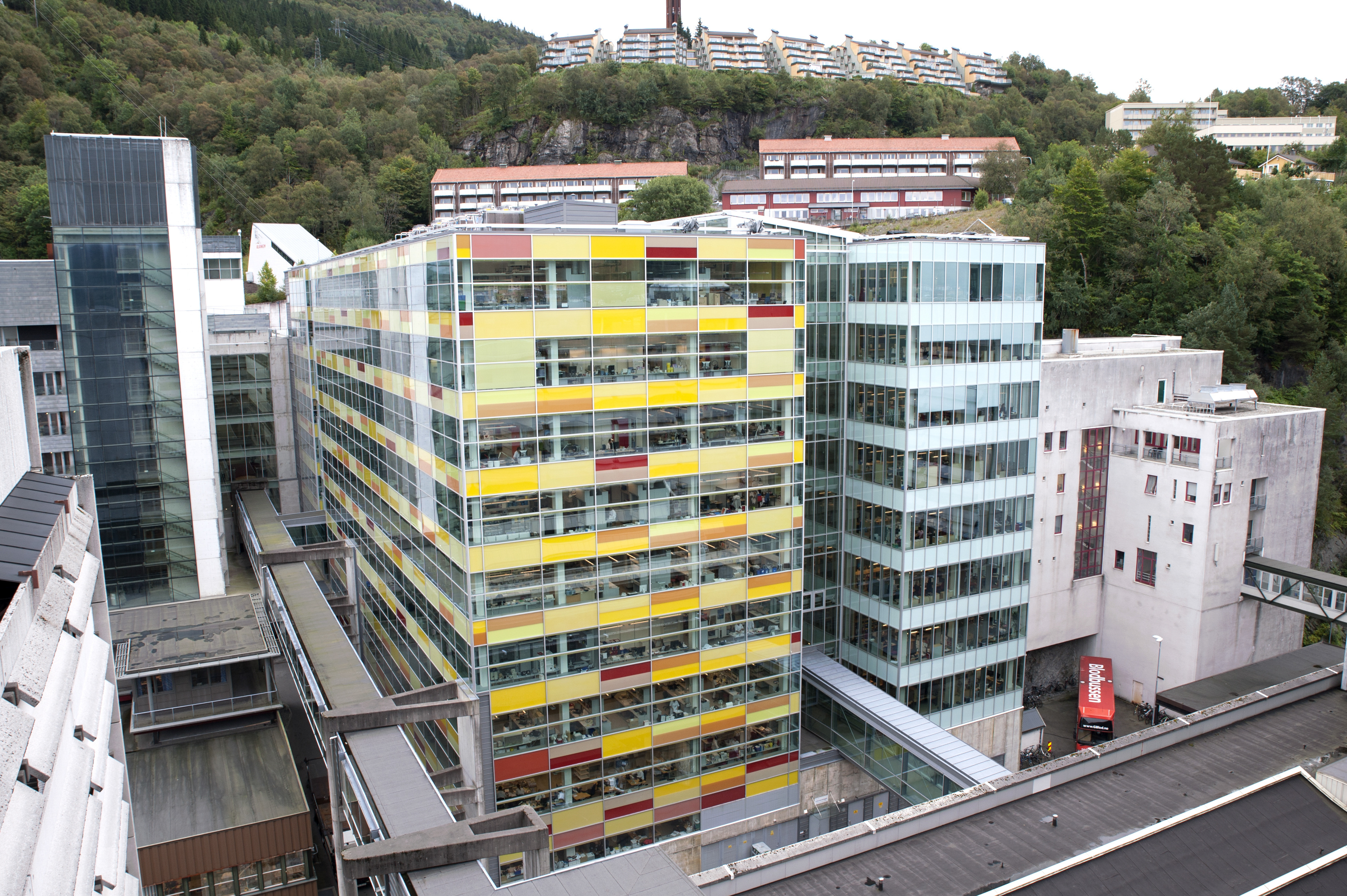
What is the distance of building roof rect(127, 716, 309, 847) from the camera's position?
97.5 feet

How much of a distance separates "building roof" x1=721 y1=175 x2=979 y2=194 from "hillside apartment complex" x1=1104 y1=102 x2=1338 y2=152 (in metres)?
55.5

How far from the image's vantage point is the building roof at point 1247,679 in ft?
132

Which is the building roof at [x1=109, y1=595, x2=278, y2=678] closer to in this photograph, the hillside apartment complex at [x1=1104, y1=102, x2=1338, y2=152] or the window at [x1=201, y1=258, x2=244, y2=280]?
the window at [x1=201, y1=258, x2=244, y2=280]

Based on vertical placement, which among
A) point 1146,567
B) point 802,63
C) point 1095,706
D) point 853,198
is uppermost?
point 802,63

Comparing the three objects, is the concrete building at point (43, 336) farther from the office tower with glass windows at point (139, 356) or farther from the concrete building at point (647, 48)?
the concrete building at point (647, 48)

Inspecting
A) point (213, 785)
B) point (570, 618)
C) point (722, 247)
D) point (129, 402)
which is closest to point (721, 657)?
point (570, 618)

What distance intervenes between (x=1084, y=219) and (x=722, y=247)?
2089 inches

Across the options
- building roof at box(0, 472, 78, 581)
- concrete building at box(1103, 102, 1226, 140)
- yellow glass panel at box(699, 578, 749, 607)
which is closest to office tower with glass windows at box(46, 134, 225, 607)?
building roof at box(0, 472, 78, 581)

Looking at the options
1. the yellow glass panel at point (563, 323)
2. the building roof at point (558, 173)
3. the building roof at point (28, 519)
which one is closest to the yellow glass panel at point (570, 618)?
the yellow glass panel at point (563, 323)

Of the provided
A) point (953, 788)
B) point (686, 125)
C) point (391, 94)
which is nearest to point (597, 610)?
point (953, 788)

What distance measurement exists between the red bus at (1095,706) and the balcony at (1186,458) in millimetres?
10800

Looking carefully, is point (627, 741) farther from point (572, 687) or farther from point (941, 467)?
point (941, 467)

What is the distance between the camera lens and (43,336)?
2003 inches

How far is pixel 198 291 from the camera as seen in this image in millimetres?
42281
